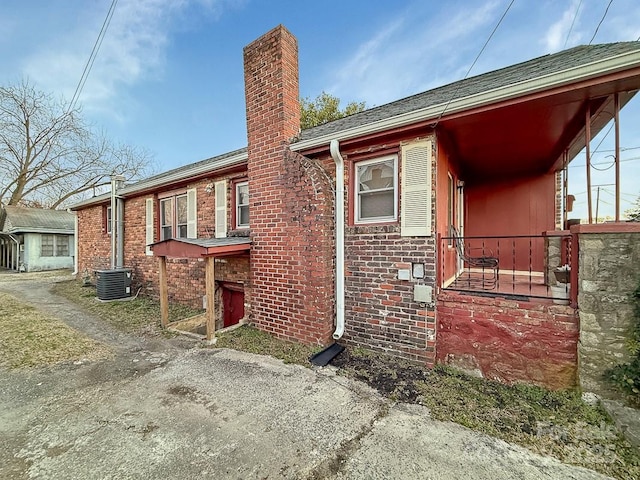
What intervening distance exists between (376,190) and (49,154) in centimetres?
2739

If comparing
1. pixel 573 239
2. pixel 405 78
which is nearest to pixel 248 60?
→ pixel 405 78

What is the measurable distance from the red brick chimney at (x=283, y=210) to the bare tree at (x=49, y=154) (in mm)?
21131

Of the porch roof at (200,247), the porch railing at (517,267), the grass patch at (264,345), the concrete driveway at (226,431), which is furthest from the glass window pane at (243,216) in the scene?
the porch railing at (517,267)

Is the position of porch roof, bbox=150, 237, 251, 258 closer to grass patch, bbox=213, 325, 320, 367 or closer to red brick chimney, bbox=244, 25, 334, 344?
red brick chimney, bbox=244, 25, 334, 344

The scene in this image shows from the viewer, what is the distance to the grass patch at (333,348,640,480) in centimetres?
223

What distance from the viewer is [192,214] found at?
6.88 metres

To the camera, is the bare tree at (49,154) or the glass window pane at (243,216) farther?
the bare tree at (49,154)

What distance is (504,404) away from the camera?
295 centimetres

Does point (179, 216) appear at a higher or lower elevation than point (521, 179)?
lower

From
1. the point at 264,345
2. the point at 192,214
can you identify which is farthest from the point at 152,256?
the point at 264,345

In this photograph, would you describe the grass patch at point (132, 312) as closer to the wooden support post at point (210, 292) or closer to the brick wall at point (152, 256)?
the brick wall at point (152, 256)

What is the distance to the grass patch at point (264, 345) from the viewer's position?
162 inches

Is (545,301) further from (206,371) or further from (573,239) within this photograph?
(206,371)

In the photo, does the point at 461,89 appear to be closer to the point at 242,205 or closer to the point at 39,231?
the point at 242,205
